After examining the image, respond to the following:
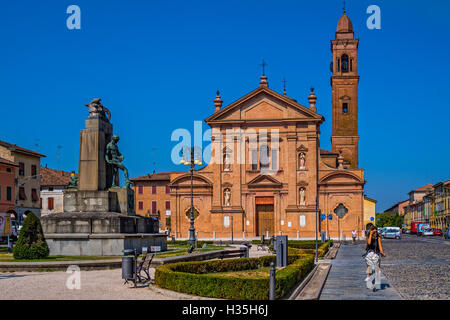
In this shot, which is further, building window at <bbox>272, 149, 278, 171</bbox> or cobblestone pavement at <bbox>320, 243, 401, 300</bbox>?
building window at <bbox>272, 149, 278, 171</bbox>

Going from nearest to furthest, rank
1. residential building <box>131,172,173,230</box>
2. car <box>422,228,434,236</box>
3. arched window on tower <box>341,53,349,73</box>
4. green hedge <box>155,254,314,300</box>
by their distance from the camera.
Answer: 1. green hedge <box>155,254,314,300</box>
2. arched window on tower <box>341,53,349,73</box>
3. residential building <box>131,172,173,230</box>
4. car <box>422,228,434,236</box>

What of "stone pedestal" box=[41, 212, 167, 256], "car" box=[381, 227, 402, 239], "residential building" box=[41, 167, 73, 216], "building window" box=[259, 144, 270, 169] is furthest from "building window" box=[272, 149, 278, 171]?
"stone pedestal" box=[41, 212, 167, 256]

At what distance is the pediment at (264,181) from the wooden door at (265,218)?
2453 mm

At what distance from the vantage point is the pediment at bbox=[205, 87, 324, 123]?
61.0 m

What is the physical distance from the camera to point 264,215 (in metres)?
62.1

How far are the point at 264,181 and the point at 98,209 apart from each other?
40.1m

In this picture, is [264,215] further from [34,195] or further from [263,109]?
[34,195]

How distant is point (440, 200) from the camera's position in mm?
111125

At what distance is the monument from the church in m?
36.6

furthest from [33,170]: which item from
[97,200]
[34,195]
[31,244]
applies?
[31,244]

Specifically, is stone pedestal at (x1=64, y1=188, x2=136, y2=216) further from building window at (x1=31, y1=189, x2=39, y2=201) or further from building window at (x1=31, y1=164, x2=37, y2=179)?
building window at (x1=31, y1=164, x2=37, y2=179)

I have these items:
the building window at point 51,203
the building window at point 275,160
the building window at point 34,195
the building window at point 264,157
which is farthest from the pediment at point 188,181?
the building window at point 51,203
